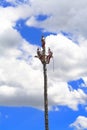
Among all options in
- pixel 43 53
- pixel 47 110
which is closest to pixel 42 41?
pixel 43 53

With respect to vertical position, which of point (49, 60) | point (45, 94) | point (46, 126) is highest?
point (49, 60)

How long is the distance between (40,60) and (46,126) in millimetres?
6615

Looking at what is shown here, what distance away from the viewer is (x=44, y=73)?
38.3 m

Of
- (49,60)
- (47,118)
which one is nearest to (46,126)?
(47,118)

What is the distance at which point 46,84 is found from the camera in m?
38.4

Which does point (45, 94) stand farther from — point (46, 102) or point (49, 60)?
point (49, 60)

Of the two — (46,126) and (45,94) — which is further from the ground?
(45,94)

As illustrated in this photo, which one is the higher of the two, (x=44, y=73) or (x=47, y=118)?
(x=44, y=73)

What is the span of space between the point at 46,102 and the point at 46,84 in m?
1.84

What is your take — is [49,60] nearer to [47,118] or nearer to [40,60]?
[40,60]

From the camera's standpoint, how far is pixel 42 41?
127 ft

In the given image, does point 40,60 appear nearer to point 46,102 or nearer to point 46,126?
point 46,102

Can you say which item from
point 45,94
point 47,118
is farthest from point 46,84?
point 47,118

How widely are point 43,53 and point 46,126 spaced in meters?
7.30
